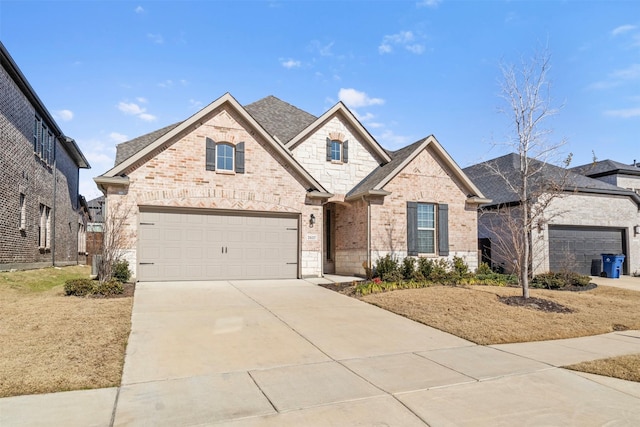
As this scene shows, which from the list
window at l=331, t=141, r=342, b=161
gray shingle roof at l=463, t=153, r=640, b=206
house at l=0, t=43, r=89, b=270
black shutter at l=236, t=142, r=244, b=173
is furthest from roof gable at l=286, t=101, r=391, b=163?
house at l=0, t=43, r=89, b=270

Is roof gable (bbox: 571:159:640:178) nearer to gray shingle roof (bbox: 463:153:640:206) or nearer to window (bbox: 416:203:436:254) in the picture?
gray shingle roof (bbox: 463:153:640:206)

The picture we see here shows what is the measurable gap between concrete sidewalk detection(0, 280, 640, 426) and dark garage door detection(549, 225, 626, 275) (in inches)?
453

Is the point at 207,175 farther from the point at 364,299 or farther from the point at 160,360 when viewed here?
the point at 160,360

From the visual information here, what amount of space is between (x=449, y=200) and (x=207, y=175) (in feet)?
31.5

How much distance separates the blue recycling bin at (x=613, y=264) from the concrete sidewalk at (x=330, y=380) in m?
12.8

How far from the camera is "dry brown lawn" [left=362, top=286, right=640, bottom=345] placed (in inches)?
322

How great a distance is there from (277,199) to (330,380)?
405 inches

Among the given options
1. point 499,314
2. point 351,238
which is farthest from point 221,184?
point 499,314

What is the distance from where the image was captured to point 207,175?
14.3m

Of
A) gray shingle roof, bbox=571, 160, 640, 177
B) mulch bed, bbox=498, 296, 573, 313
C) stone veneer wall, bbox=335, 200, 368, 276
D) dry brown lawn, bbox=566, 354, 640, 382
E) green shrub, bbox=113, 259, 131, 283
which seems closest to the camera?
dry brown lawn, bbox=566, 354, 640, 382

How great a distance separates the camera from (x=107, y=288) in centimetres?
1078

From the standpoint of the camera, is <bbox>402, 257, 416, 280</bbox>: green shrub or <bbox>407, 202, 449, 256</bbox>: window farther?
<bbox>407, 202, 449, 256</bbox>: window

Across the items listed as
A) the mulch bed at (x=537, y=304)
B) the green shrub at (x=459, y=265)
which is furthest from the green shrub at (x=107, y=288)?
the green shrub at (x=459, y=265)

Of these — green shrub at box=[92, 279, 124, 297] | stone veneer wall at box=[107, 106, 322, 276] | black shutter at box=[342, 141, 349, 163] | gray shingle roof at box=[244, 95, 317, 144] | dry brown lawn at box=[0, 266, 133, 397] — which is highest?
gray shingle roof at box=[244, 95, 317, 144]
